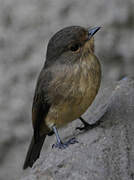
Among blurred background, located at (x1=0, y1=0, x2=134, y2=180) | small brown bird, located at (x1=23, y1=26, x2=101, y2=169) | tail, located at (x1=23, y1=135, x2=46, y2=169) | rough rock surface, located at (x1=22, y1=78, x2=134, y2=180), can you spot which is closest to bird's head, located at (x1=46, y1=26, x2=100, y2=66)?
small brown bird, located at (x1=23, y1=26, x2=101, y2=169)

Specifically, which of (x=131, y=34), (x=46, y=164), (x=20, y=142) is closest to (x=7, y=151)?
(x=20, y=142)

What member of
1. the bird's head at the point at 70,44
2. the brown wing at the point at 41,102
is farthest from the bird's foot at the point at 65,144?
the bird's head at the point at 70,44

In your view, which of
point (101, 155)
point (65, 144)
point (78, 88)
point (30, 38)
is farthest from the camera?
point (30, 38)

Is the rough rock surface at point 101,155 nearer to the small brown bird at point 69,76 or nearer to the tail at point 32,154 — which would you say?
the small brown bird at point 69,76

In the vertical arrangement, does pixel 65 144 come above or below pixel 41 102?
below

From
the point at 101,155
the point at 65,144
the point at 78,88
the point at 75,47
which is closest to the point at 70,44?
the point at 75,47

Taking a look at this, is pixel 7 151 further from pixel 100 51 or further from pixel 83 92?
pixel 83 92

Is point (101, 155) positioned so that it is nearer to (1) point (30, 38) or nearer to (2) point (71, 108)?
(2) point (71, 108)
